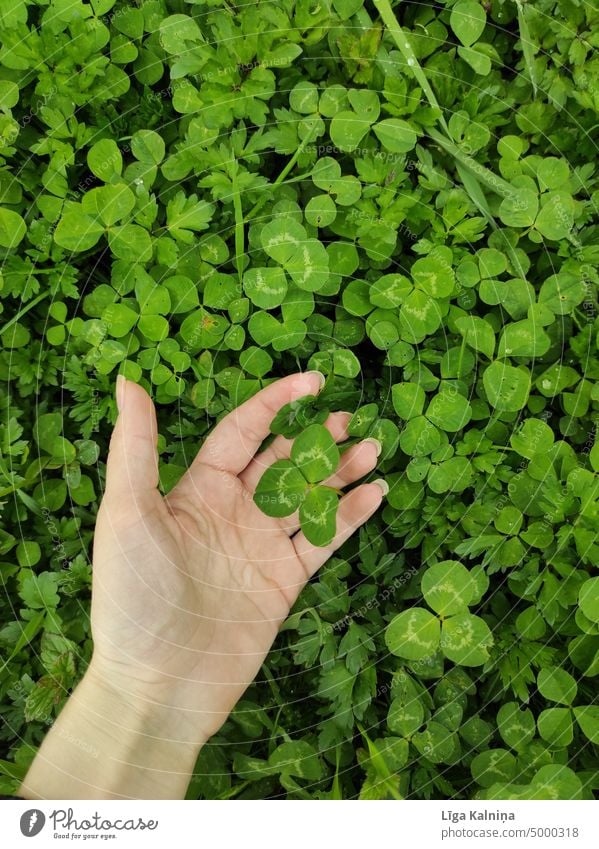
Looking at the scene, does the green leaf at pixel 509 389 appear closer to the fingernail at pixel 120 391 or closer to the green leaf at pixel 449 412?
the green leaf at pixel 449 412

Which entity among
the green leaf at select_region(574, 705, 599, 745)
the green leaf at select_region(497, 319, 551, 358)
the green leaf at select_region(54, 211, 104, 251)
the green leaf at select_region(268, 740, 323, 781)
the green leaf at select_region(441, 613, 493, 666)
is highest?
the green leaf at select_region(54, 211, 104, 251)

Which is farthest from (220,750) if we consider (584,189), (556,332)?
(584,189)

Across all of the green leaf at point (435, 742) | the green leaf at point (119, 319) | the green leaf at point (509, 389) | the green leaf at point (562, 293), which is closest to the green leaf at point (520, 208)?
the green leaf at point (562, 293)

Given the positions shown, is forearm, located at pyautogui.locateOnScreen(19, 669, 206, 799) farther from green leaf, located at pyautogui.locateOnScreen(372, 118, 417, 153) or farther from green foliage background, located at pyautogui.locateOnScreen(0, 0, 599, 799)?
green leaf, located at pyautogui.locateOnScreen(372, 118, 417, 153)

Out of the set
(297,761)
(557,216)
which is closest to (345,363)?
(557,216)

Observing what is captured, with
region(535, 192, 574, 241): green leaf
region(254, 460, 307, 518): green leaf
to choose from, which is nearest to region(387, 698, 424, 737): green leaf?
region(254, 460, 307, 518): green leaf

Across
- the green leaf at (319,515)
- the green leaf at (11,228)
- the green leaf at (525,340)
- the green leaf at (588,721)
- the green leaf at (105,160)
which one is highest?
the green leaf at (105,160)
